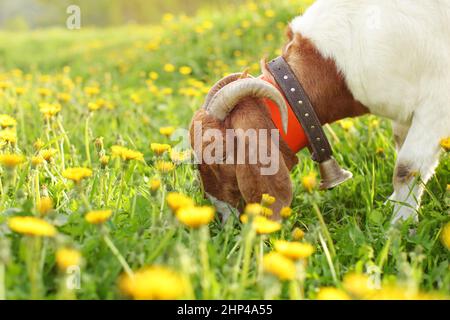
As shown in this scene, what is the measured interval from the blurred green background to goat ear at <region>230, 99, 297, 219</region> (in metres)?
28.2

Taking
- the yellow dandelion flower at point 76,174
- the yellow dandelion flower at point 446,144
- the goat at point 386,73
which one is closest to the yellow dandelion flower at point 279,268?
the yellow dandelion flower at point 76,174

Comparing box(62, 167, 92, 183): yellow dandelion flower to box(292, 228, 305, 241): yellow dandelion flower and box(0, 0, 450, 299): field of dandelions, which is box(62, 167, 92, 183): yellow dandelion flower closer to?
box(0, 0, 450, 299): field of dandelions

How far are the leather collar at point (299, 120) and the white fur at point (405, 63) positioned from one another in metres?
0.24

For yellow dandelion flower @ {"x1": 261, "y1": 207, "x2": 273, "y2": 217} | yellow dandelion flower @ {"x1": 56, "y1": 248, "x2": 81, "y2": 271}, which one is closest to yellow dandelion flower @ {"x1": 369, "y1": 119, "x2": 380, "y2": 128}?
yellow dandelion flower @ {"x1": 261, "y1": 207, "x2": 273, "y2": 217}

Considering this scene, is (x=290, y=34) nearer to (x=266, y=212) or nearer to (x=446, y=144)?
(x=446, y=144)

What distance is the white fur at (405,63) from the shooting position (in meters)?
2.65

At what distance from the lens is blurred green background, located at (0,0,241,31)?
3016 centimetres

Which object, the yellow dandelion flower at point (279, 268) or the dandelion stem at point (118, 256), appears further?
the dandelion stem at point (118, 256)

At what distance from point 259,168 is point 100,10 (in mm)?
32663

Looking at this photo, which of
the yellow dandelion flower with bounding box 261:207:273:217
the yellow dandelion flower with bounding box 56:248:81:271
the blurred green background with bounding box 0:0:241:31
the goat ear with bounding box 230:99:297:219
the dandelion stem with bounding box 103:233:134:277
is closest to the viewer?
the yellow dandelion flower with bounding box 56:248:81:271

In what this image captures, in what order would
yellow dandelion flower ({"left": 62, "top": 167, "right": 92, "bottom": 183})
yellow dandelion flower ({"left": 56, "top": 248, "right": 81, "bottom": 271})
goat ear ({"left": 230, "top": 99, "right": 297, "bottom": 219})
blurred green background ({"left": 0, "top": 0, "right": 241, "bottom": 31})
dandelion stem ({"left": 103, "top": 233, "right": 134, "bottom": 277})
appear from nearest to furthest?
1. yellow dandelion flower ({"left": 56, "top": 248, "right": 81, "bottom": 271})
2. dandelion stem ({"left": 103, "top": 233, "right": 134, "bottom": 277})
3. yellow dandelion flower ({"left": 62, "top": 167, "right": 92, "bottom": 183})
4. goat ear ({"left": 230, "top": 99, "right": 297, "bottom": 219})
5. blurred green background ({"left": 0, "top": 0, "right": 241, "bottom": 31})

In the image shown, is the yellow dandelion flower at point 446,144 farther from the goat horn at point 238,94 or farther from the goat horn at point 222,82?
the goat horn at point 222,82
